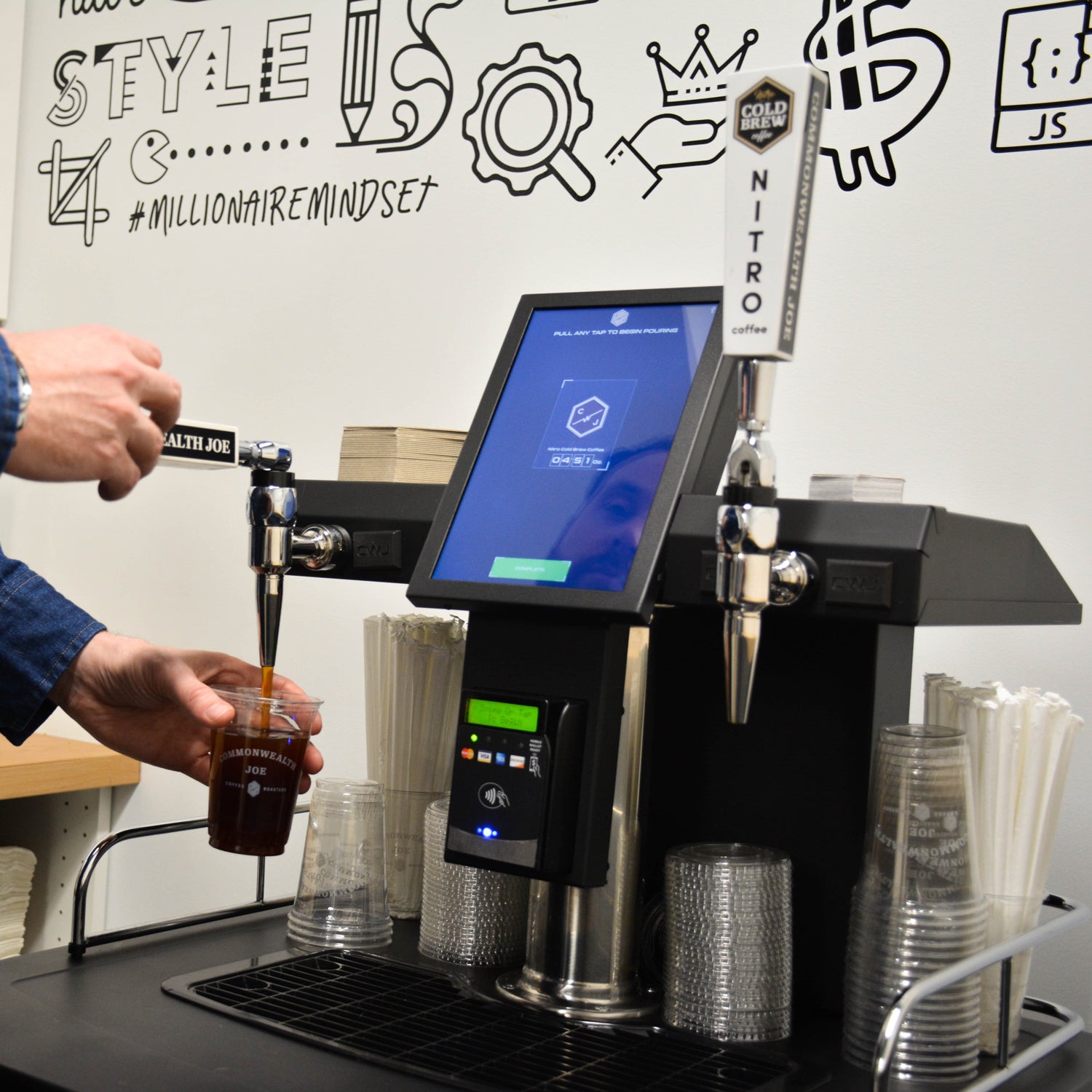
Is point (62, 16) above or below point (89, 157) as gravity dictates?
above

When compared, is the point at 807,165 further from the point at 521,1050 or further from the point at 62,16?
the point at 62,16

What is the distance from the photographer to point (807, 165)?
0.92 meters

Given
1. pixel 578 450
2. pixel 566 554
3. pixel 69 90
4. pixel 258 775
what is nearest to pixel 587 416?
pixel 578 450

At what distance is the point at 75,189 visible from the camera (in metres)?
2.45

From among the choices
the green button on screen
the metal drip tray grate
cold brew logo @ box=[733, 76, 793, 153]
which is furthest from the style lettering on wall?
the metal drip tray grate

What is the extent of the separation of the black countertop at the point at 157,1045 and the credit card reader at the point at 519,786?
180 millimetres

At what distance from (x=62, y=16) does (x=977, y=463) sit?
1919 millimetres

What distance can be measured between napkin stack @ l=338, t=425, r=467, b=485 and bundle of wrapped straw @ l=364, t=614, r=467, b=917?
15 cm

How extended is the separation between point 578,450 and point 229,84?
1434mm

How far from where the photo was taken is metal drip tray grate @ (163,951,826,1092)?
95 centimetres

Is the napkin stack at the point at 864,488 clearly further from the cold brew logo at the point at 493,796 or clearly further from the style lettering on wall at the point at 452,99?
the style lettering on wall at the point at 452,99

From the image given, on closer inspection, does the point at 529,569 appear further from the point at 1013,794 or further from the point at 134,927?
the point at 134,927

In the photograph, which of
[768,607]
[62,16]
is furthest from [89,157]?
[768,607]

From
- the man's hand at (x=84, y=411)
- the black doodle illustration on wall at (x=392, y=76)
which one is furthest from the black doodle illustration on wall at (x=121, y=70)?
the man's hand at (x=84, y=411)
